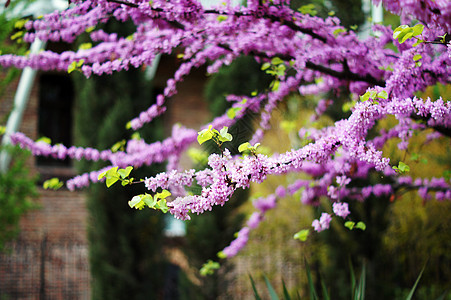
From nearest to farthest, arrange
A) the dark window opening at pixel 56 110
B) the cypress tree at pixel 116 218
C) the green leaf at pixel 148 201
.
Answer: the green leaf at pixel 148 201
the cypress tree at pixel 116 218
the dark window opening at pixel 56 110

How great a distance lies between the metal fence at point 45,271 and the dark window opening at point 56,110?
1918 millimetres

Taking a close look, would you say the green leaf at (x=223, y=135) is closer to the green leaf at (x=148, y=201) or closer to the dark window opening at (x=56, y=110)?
the green leaf at (x=148, y=201)

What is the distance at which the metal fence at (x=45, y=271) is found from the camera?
793cm

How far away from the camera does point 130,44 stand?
297cm

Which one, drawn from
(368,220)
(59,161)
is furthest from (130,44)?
(59,161)

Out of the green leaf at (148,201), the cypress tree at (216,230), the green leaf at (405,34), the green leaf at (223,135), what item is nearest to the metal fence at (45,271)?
the cypress tree at (216,230)

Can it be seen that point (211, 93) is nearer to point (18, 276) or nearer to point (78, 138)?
point (78, 138)

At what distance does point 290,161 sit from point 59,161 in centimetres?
850

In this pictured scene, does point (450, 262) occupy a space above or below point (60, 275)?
above

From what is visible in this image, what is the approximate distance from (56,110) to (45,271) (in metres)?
3.32

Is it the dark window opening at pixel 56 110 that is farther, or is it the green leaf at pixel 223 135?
the dark window opening at pixel 56 110

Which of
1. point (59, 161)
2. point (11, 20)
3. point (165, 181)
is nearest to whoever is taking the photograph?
point (165, 181)

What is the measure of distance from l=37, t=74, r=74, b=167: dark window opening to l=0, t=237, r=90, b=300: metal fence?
1.92 metres

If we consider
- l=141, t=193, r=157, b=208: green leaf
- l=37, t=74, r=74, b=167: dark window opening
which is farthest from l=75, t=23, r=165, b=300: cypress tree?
l=141, t=193, r=157, b=208: green leaf
